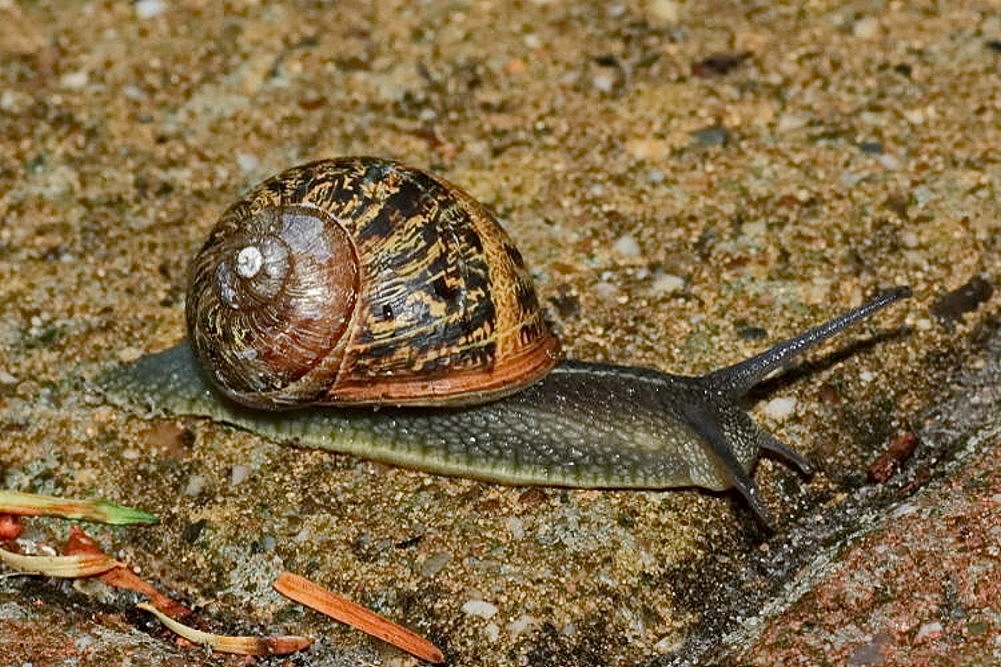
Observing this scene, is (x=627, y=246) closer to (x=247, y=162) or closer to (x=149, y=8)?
(x=247, y=162)

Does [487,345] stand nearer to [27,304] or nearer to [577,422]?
[577,422]

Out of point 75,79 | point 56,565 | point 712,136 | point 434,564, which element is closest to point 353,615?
point 434,564

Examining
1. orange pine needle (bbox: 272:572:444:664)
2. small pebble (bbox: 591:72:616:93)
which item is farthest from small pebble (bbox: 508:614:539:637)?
small pebble (bbox: 591:72:616:93)

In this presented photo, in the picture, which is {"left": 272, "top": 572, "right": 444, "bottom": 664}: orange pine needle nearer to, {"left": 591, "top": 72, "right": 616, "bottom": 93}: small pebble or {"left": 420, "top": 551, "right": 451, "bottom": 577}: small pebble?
{"left": 420, "top": 551, "right": 451, "bottom": 577}: small pebble

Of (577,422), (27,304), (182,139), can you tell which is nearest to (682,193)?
(577,422)

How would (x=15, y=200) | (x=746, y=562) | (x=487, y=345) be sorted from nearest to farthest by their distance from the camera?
(x=746, y=562) < (x=487, y=345) < (x=15, y=200)

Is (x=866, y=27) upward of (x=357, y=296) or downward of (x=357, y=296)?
upward

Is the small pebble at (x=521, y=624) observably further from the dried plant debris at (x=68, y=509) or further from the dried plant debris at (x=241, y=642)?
the dried plant debris at (x=68, y=509)

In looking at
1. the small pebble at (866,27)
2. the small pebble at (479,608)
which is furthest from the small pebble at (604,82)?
the small pebble at (479,608)
